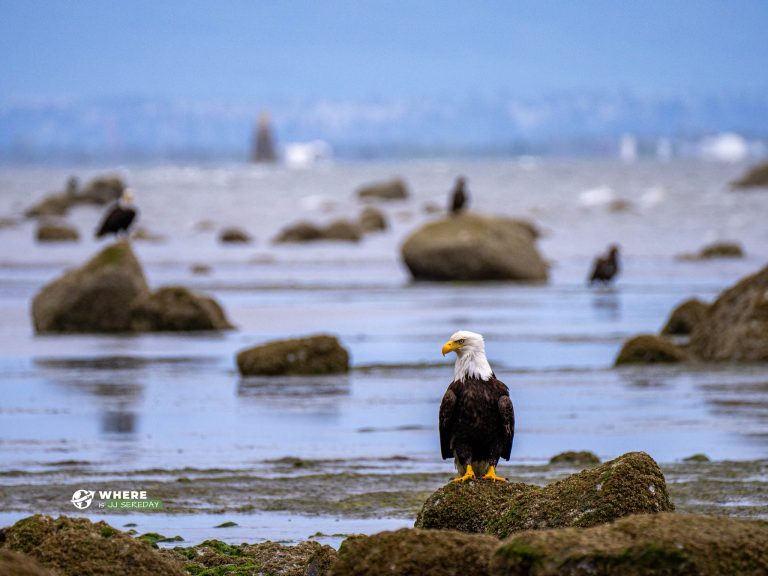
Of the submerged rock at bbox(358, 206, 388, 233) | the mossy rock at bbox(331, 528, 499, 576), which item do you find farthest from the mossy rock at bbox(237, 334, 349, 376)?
the submerged rock at bbox(358, 206, 388, 233)

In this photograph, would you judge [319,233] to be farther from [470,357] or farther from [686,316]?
[470,357]

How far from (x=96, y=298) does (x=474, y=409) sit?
15.3 metres

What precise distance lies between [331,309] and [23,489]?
15.9 m

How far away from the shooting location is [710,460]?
11.6m

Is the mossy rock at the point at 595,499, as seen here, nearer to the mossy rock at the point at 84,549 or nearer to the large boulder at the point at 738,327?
the mossy rock at the point at 84,549

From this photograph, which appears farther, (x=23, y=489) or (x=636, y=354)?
(x=636, y=354)

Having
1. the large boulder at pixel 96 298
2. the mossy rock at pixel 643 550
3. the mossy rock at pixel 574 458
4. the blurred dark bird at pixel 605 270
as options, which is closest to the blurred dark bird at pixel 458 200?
the blurred dark bird at pixel 605 270

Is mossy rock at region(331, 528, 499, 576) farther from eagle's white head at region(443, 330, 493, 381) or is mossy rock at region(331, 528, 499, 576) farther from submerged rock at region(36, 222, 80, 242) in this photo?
submerged rock at region(36, 222, 80, 242)

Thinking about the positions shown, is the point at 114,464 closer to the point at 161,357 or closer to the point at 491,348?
the point at 161,357

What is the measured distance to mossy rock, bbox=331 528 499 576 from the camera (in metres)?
6.32

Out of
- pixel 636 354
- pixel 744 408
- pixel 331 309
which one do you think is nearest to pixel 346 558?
pixel 744 408

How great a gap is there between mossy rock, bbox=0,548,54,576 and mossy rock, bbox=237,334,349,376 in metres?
11.4

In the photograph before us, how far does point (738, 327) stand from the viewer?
17906mm

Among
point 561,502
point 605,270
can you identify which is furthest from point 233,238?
point 561,502
